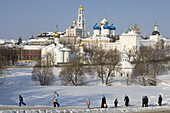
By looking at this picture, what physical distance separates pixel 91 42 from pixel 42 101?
259ft

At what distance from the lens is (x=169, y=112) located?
12.6m

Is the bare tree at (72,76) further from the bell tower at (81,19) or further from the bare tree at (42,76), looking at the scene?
the bell tower at (81,19)

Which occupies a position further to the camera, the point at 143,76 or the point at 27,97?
the point at 143,76

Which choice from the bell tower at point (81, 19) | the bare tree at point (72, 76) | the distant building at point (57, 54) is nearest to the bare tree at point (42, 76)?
the bare tree at point (72, 76)

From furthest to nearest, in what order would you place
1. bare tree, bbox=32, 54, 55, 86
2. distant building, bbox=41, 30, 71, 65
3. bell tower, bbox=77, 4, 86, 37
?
bell tower, bbox=77, 4, 86, 37 → distant building, bbox=41, 30, 71, 65 → bare tree, bbox=32, 54, 55, 86

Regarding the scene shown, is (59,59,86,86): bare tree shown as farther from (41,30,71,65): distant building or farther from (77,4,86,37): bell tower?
(77,4,86,37): bell tower

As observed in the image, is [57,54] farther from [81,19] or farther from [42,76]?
[81,19]

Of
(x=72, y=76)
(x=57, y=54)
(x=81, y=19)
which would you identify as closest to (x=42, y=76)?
(x=72, y=76)

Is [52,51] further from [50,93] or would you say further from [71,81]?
[50,93]

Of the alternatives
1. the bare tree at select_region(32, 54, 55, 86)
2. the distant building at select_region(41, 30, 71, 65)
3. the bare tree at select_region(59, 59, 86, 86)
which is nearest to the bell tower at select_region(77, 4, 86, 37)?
the distant building at select_region(41, 30, 71, 65)

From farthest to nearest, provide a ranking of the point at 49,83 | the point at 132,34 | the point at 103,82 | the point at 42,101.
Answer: the point at 132,34
the point at 103,82
the point at 49,83
the point at 42,101

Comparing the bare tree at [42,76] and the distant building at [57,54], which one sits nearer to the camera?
the bare tree at [42,76]

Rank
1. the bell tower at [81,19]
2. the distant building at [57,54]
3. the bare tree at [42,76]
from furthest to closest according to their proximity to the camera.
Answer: the bell tower at [81,19] → the distant building at [57,54] → the bare tree at [42,76]

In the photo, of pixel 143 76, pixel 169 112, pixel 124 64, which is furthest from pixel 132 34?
pixel 169 112
